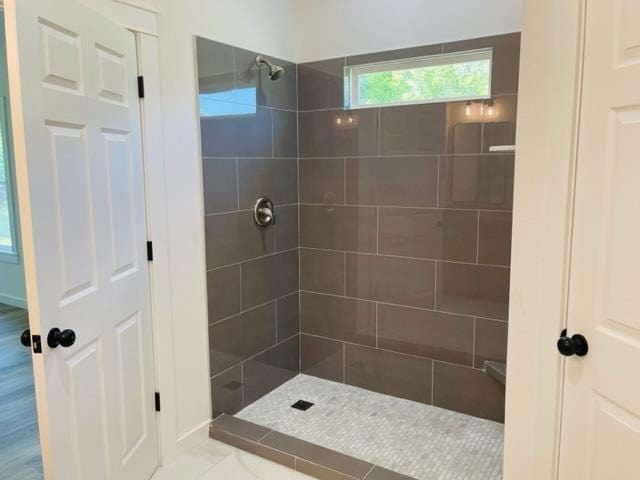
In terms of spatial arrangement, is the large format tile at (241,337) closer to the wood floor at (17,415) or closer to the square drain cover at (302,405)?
the square drain cover at (302,405)

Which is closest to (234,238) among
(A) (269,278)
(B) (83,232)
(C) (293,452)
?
(A) (269,278)

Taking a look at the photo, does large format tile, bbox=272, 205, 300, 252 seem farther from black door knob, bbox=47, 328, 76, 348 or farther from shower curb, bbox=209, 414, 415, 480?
black door knob, bbox=47, 328, 76, 348

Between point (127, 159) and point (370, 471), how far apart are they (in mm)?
1850

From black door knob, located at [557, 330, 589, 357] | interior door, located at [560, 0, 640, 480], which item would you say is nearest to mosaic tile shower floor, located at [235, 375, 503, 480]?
interior door, located at [560, 0, 640, 480]

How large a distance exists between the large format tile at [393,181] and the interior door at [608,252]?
1538 mm

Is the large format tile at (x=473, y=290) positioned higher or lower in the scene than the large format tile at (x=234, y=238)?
lower

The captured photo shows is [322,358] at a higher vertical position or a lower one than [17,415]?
higher

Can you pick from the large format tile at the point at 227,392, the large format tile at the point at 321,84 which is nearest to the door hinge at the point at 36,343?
the large format tile at the point at 227,392

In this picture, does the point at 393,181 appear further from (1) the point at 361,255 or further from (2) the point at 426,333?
(2) the point at 426,333

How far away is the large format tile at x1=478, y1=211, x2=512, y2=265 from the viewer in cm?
279

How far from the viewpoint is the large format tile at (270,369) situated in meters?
3.16

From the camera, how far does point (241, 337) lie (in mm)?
3064

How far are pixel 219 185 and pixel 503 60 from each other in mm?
1696

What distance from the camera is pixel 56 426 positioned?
1770 mm
